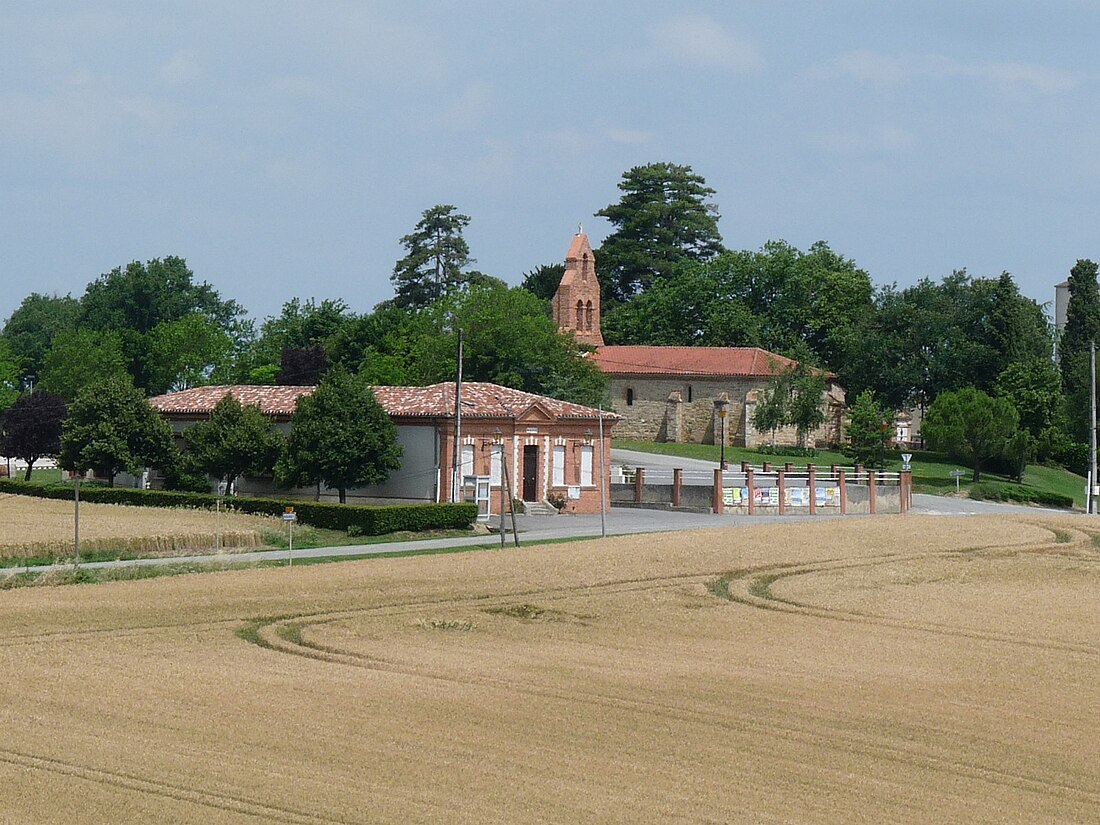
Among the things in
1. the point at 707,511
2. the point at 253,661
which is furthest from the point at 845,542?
the point at 253,661

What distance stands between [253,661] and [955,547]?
27.8m

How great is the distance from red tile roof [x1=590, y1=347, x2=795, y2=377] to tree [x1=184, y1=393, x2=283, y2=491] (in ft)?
134

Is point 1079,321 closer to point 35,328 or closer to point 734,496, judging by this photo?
point 734,496

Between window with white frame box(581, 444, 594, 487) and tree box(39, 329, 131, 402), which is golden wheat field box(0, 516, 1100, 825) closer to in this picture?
window with white frame box(581, 444, 594, 487)

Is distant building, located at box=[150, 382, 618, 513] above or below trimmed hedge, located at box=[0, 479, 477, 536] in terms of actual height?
above

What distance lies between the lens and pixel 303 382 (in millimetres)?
105250

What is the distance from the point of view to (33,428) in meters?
88.3

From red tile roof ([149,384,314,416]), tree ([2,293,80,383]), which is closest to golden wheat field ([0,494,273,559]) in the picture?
red tile roof ([149,384,314,416])

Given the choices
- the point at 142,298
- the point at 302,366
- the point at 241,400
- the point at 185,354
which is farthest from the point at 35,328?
the point at 241,400

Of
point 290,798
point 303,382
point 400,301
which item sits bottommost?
point 290,798

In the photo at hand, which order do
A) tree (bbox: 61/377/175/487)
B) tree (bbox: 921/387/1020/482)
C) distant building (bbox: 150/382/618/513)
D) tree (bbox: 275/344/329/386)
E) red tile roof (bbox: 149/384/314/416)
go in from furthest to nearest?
tree (bbox: 275/344/329/386)
tree (bbox: 921/387/1020/482)
red tile roof (bbox: 149/384/314/416)
tree (bbox: 61/377/175/487)
distant building (bbox: 150/382/618/513)

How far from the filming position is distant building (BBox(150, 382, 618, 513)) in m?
61.3

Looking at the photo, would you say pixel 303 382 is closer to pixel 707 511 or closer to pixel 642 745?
pixel 707 511

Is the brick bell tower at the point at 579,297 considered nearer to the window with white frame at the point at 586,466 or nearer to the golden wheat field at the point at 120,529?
the window with white frame at the point at 586,466
